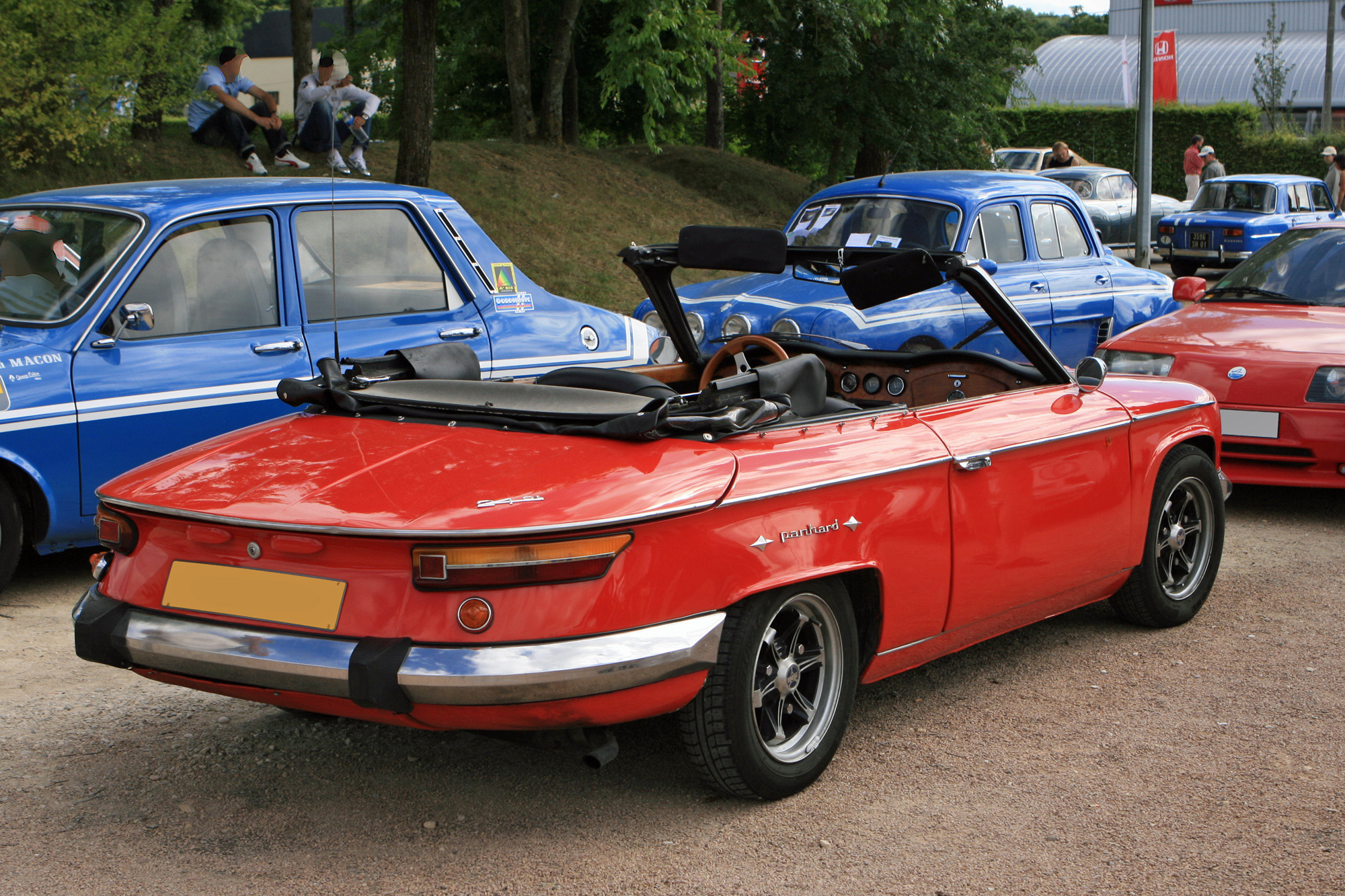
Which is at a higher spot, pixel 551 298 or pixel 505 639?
pixel 551 298

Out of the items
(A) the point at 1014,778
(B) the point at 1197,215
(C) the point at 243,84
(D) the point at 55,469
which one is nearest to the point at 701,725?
(A) the point at 1014,778

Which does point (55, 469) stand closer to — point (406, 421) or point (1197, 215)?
point (406, 421)

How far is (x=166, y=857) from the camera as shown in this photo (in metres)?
3.25

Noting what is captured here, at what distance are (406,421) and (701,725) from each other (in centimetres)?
121

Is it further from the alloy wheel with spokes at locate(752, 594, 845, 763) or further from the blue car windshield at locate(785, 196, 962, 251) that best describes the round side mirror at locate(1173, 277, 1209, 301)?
the alloy wheel with spokes at locate(752, 594, 845, 763)

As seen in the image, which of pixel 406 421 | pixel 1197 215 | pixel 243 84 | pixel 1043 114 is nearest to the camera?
pixel 406 421

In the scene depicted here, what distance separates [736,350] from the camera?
4.68 meters

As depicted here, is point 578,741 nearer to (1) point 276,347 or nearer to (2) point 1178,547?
(2) point 1178,547

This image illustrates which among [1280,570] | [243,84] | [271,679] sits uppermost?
[243,84]

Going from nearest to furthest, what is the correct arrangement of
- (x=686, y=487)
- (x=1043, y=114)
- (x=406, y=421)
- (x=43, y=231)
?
(x=686, y=487) → (x=406, y=421) → (x=43, y=231) → (x=1043, y=114)

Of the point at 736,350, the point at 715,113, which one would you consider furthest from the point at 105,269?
the point at 715,113

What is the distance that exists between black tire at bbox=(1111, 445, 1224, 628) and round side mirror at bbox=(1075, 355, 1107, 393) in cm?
55

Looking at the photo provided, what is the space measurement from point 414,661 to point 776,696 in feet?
3.55

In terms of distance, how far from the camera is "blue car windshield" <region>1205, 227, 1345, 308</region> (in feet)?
25.5
